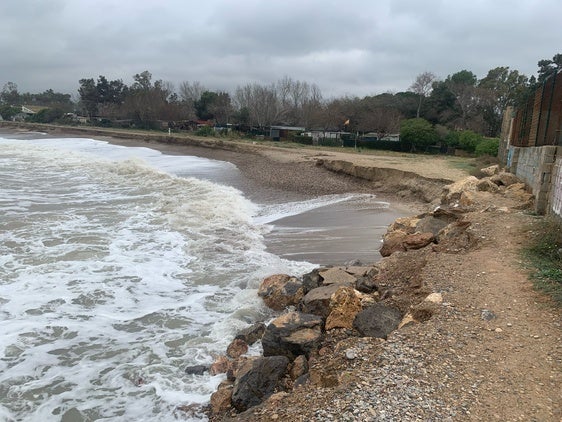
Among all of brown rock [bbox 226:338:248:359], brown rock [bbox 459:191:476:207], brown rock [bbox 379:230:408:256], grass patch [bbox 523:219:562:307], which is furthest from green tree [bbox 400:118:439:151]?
brown rock [bbox 226:338:248:359]

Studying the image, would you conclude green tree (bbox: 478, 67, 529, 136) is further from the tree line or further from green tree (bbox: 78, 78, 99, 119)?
green tree (bbox: 78, 78, 99, 119)

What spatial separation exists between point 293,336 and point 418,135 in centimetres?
3779

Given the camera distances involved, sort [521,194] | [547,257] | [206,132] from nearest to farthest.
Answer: [547,257]
[521,194]
[206,132]

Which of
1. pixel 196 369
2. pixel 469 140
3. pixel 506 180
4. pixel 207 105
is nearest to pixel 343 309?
pixel 196 369

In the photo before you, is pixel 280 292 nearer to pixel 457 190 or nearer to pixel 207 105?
pixel 457 190

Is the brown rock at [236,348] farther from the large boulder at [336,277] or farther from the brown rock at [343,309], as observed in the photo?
the large boulder at [336,277]

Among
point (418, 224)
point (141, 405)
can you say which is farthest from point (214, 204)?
point (141, 405)

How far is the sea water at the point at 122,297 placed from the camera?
5.54m

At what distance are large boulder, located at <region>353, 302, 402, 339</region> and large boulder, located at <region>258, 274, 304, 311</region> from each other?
210cm

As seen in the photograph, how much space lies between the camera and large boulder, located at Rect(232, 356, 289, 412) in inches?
188

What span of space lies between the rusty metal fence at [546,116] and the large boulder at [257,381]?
8.42 meters

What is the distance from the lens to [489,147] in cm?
3027

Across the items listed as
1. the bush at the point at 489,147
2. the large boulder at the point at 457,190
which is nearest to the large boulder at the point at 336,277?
the large boulder at the point at 457,190

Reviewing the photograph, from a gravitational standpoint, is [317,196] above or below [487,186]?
below
